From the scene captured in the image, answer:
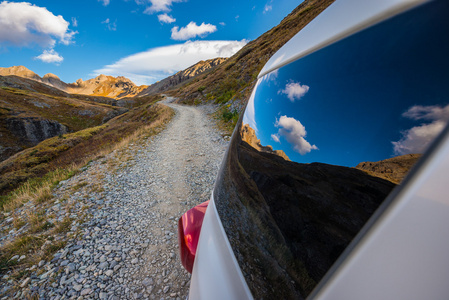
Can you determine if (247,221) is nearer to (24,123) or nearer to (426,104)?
(426,104)

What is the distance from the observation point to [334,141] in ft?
2.12

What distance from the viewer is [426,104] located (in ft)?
1.43

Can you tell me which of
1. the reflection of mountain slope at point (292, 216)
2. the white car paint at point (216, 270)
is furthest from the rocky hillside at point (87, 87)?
the reflection of mountain slope at point (292, 216)

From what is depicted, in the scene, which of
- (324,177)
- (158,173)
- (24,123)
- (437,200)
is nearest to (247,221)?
(324,177)

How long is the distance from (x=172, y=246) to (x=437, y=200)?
373 centimetres

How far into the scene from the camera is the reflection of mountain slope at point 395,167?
458 mm

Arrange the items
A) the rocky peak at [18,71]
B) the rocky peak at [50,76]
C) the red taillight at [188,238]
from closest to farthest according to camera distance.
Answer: the red taillight at [188,238] < the rocky peak at [18,71] < the rocky peak at [50,76]

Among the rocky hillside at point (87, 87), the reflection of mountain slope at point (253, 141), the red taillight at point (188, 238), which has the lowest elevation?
the red taillight at point (188, 238)

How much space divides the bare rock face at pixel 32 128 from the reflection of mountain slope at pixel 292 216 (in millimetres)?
44929

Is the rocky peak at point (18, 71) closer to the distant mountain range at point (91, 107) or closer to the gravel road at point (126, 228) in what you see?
the distant mountain range at point (91, 107)

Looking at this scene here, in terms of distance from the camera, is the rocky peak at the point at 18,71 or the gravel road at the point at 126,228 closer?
the gravel road at the point at 126,228

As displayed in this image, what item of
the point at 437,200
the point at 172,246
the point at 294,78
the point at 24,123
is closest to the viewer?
the point at 437,200

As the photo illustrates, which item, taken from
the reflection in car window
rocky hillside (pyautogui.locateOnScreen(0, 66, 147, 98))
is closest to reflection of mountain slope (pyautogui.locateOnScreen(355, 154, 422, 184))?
the reflection in car window

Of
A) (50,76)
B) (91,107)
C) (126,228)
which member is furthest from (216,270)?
(50,76)
